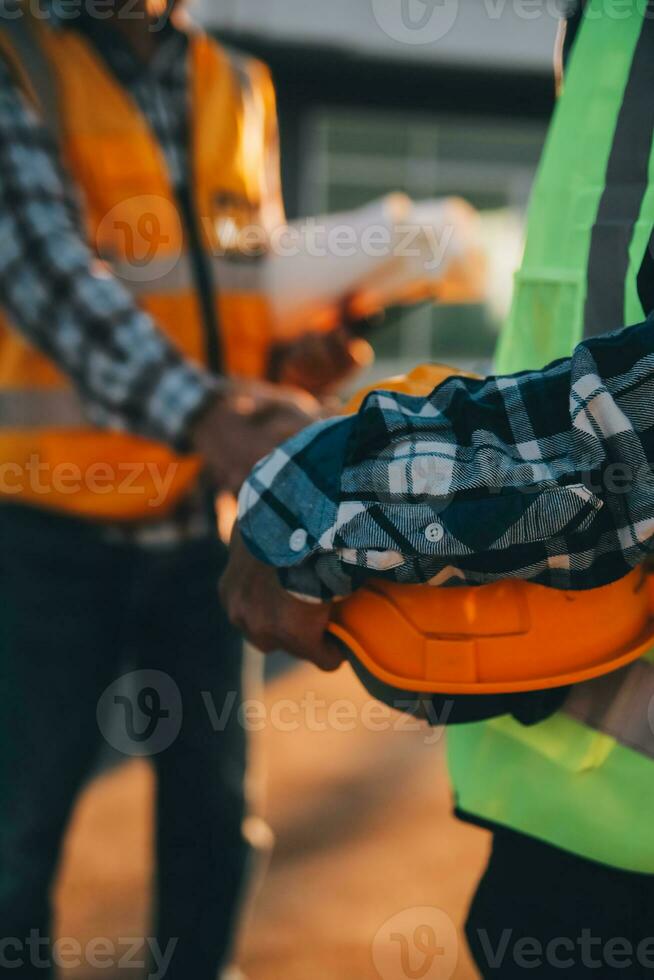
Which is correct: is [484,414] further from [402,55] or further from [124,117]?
[402,55]

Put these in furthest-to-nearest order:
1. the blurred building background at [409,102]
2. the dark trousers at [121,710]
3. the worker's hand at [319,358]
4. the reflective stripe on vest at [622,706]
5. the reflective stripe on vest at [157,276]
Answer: the blurred building background at [409,102]
the worker's hand at [319,358]
the reflective stripe on vest at [157,276]
the dark trousers at [121,710]
the reflective stripe on vest at [622,706]

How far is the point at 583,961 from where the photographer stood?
3.51 feet

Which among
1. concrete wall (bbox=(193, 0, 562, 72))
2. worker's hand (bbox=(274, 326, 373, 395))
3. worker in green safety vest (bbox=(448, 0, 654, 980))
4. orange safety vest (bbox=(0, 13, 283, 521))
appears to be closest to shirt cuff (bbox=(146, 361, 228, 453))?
orange safety vest (bbox=(0, 13, 283, 521))

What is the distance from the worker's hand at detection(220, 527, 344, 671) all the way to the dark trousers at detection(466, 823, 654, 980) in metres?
0.30

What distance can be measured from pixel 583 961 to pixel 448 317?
26.3 ft

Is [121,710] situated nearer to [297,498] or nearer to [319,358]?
→ [319,358]

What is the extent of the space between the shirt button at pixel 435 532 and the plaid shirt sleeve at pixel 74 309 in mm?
756

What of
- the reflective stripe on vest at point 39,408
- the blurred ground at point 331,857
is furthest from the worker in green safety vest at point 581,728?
the blurred ground at point 331,857

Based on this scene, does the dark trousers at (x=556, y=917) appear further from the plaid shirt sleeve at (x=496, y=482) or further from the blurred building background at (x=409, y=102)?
the blurred building background at (x=409, y=102)

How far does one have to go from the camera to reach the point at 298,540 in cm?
97

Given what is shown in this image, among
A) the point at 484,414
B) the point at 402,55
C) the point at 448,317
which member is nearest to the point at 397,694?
the point at 484,414

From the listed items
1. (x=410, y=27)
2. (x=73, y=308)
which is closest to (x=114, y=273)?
(x=73, y=308)

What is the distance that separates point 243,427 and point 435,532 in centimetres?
65

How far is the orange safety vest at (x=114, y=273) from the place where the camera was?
1.80 m
